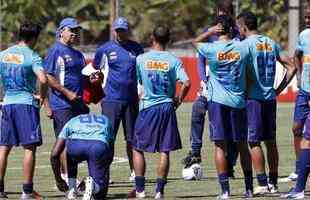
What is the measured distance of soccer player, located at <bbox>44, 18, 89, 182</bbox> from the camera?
15.9 m

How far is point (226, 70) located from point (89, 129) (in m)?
1.75

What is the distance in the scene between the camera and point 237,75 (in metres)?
15.2

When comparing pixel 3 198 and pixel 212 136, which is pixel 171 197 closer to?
pixel 212 136

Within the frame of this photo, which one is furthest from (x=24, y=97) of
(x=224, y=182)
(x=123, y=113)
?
(x=224, y=182)

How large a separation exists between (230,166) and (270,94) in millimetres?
1919

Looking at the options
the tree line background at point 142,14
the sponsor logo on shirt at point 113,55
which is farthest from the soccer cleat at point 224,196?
the tree line background at point 142,14

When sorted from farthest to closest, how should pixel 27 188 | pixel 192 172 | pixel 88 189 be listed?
1. pixel 192 172
2. pixel 27 188
3. pixel 88 189

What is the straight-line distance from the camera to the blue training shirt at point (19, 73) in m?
15.2

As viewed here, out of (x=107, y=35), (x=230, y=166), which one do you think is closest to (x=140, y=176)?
(x=230, y=166)

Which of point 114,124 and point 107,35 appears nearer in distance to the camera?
point 114,124

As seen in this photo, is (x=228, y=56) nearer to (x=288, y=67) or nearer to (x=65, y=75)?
(x=288, y=67)

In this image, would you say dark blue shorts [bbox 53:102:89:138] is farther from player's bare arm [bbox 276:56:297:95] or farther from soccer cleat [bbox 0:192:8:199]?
player's bare arm [bbox 276:56:297:95]

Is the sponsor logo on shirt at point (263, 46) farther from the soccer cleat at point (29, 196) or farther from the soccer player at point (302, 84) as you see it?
the soccer cleat at point (29, 196)

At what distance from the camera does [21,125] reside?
50.4ft
